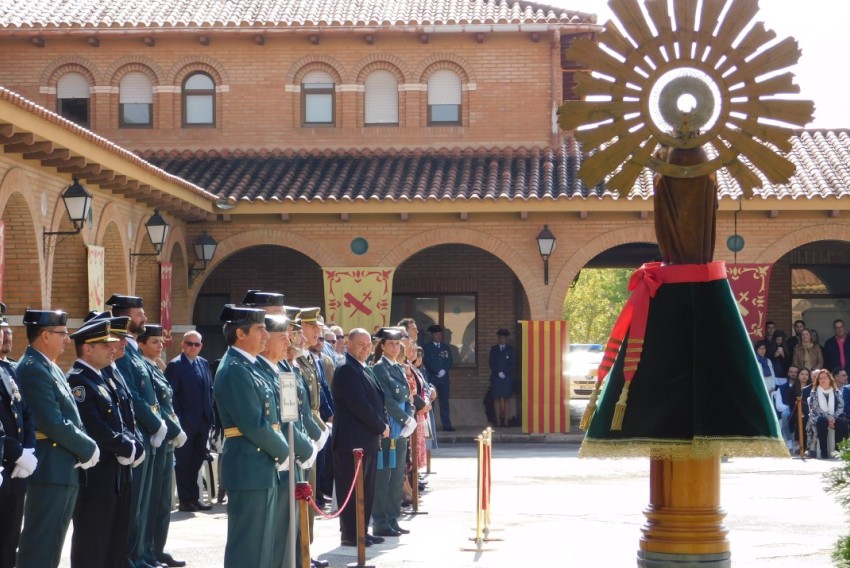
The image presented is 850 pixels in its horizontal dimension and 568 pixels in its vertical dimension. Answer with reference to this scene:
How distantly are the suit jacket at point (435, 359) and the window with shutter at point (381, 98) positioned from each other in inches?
191

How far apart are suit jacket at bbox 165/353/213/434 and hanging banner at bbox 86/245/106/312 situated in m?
4.44

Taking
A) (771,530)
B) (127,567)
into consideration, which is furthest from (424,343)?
(127,567)

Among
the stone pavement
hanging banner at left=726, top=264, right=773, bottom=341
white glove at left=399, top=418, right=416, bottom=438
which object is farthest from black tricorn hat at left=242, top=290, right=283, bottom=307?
hanging banner at left=726, top=264, right=773, bottom=341

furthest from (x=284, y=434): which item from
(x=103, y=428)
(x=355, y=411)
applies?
(x=355, y=411)

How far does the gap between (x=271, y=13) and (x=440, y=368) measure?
326 inches

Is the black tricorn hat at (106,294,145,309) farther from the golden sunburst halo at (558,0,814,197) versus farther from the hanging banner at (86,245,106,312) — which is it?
the hanging banner at (86,245,106,312)

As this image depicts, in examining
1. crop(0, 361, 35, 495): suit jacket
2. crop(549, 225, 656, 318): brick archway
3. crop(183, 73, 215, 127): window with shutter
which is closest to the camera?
crop(0, 361, 35, 495): suit jacket

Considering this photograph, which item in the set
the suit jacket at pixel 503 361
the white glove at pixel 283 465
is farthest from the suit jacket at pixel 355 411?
the suit jacket at pixel 503 361

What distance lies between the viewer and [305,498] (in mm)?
7953

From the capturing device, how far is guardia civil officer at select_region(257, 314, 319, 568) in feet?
27.7

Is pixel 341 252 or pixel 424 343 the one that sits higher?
pixel 341 252

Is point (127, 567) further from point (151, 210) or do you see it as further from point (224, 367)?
point (151, 210)

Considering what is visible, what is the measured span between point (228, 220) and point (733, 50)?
19356mm

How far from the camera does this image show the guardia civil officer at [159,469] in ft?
34.0
